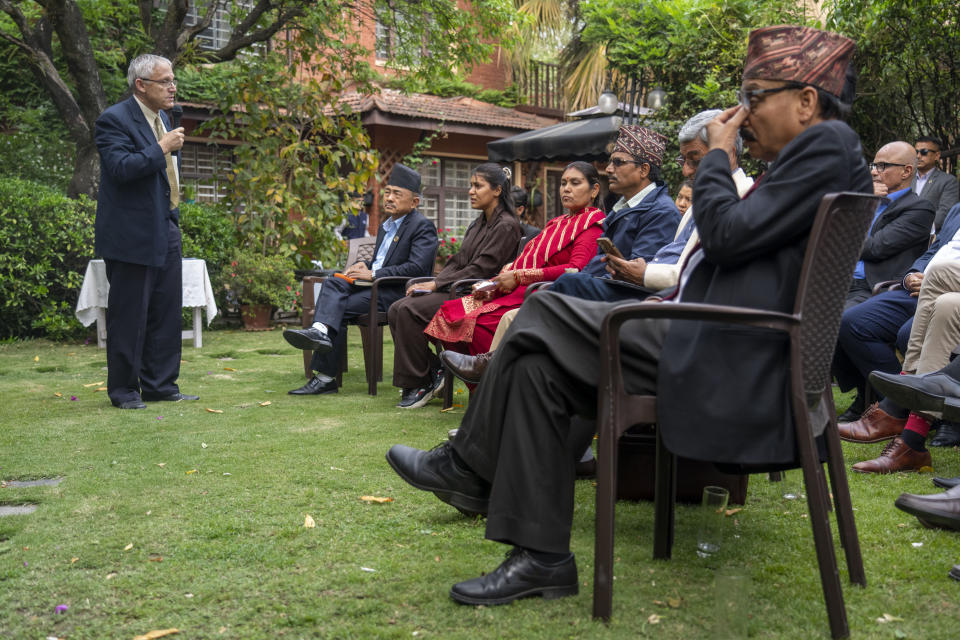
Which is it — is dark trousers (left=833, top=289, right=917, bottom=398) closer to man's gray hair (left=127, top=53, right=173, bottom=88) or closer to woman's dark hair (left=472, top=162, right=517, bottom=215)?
woman's dark hair (left=472, top=162, right=517, bottom=215)

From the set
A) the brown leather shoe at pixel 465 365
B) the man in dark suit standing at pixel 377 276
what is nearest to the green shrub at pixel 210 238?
the man in dark suit standing at pixel 377 276

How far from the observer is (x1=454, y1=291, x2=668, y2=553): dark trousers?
2.28 meters

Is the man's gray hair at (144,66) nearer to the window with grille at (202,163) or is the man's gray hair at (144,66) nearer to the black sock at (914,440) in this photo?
the black sock at (914,440)

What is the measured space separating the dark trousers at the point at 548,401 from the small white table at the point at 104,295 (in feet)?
24.0

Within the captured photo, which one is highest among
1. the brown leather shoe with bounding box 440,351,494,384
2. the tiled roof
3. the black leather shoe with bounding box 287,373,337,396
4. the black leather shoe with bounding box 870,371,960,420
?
the tiled roof

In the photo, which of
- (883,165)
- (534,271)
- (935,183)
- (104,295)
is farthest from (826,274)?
(104,295)

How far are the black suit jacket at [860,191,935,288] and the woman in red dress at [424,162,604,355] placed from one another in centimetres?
176

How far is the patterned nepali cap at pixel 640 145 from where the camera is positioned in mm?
4480

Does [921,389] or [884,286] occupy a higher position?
[884,286]

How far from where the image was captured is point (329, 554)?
2729 mm

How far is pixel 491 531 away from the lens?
7.52ft

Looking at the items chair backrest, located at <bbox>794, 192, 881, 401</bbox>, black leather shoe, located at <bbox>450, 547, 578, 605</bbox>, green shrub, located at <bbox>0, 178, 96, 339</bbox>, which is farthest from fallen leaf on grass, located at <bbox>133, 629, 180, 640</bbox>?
green shrub, located at <bbox>0, 178, 96, 339</bbox>

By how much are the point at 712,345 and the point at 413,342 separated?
379cm

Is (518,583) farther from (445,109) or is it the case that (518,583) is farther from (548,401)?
(445,109)
